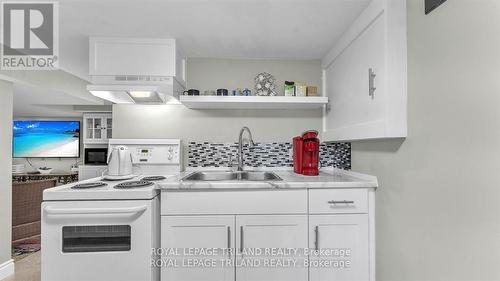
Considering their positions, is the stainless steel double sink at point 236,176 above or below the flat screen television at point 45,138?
below

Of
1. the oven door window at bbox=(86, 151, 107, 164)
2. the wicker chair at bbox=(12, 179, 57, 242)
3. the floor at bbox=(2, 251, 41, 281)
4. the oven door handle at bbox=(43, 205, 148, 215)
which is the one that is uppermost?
the oven door window at bbox=(86, 151, 107, 164)

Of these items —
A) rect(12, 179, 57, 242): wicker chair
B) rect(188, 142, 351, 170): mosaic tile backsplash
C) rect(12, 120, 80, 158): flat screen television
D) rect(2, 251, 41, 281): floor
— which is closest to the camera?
rect(188, 142, 351, 170): mosaic tile backsplash

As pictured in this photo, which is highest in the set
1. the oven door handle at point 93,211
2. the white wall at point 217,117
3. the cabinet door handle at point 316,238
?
the white wall at point 217,117

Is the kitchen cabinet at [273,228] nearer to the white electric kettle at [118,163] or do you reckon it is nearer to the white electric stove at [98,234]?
the white electric stove at [98,234]

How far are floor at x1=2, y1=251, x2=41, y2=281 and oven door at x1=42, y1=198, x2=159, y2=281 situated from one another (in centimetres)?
154

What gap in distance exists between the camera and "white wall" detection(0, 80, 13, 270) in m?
2.45

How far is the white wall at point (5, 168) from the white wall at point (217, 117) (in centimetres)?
136

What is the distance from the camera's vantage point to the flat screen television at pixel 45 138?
20.6 ft

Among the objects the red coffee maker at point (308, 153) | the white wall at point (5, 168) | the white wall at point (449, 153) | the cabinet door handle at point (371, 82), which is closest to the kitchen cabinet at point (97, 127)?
the white wall at point (5, 168)

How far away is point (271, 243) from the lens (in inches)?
60.9

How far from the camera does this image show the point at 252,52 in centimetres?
210

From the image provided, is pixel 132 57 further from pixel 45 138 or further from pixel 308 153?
pixel 45 138

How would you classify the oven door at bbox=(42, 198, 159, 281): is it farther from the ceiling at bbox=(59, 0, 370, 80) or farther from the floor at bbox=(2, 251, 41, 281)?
the floor at bbox=(2, 251, 41, 281)

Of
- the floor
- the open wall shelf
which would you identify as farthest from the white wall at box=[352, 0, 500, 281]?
the floor
